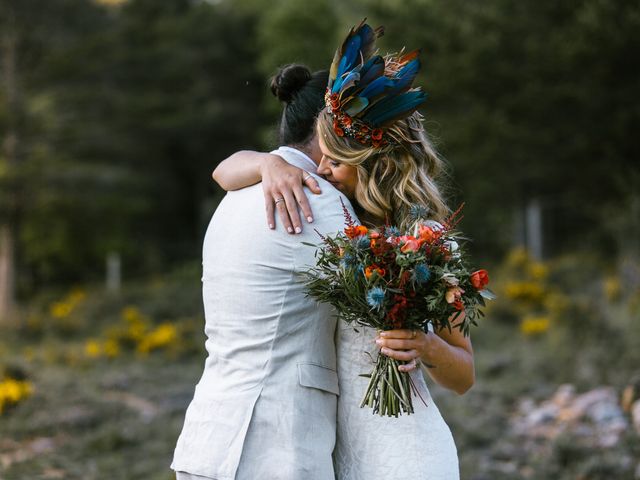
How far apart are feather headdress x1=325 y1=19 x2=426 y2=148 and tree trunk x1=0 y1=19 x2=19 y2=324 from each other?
50.2 ft

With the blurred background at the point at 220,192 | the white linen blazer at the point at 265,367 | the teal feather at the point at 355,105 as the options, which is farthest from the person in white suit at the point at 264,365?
the blurred background at the point at 220,192

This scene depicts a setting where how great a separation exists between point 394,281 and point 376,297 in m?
0.08

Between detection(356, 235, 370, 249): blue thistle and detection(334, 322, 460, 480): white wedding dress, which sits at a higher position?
detection(356, 235, 370, 249): blue thistle

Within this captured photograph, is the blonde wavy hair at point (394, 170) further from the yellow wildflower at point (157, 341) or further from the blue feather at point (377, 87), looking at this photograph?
the yellow wildflower at point (157, 341)

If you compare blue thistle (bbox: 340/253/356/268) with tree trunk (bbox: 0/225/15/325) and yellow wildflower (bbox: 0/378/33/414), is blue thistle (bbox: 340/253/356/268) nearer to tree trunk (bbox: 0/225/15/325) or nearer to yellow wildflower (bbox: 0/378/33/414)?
yellow wildflower (bbox: 0/378/33/414)

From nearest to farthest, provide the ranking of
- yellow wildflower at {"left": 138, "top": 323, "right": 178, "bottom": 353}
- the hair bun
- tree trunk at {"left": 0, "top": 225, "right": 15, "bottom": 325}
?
the hair bun, yellow wildflower at {"left": 138, "top": 323, "right": 178, "bottom": 353}, tree trunk at {"left": 0, "top": 225, "right": 15, "bottom": 325}

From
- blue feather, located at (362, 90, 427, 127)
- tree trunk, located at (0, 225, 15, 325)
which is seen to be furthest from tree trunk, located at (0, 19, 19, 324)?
blue feather, located at (362, 90, 427, 127)

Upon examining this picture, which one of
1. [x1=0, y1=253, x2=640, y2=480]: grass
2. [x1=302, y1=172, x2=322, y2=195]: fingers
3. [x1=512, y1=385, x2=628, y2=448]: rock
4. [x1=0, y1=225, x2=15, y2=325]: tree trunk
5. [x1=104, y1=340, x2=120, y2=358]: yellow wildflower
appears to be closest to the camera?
[x1=302, y1=172, x2=322, y2=195]: fingers

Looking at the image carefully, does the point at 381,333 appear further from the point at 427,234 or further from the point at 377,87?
the point at 377,87

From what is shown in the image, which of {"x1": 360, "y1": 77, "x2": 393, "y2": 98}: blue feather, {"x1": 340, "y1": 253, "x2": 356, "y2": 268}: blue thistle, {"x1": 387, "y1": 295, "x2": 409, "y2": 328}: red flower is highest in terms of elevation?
{"x1": 360, "y1": 77, "x2": 393, "y2": 98}: blue feather

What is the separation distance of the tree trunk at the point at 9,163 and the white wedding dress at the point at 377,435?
606 inches

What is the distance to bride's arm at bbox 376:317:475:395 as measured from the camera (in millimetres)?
1940

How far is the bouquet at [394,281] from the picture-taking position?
1869 mm

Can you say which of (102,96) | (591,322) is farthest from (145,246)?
(591,322)
